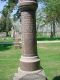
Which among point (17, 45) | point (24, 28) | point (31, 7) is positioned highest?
point (31, 7)

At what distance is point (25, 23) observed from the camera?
9.20m

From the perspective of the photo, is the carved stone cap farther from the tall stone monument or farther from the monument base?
the monument base

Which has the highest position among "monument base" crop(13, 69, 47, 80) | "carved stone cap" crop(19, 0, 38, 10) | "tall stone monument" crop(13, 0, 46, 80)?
"carved stone cap" crop(19, 0, 38, 10)

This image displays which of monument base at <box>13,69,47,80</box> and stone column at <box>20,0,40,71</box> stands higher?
stone column at <box>20,0,40,71</box>

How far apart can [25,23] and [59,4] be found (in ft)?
104

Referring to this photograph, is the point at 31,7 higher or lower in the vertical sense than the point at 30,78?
higher

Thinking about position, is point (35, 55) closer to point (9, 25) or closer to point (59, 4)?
point (59, 4)

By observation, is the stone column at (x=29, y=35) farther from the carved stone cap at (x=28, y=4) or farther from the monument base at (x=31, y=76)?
the monument base at (x=31, y=76)

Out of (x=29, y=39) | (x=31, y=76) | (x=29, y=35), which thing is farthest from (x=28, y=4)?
(x=31, y=76)

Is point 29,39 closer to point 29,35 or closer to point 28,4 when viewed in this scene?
point 29,35

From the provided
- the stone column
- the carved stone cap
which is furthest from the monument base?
the carved stone cap

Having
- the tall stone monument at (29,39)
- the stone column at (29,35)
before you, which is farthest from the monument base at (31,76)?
the stone column at (29,35)

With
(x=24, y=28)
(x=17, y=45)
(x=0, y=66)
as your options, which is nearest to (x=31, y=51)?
(x=24, y=28)

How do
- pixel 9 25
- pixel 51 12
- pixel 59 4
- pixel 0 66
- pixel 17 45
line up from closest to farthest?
pixel 0 66
pixel 17 45
pixel 59 4
pixel 51 12
pixel 9 25
